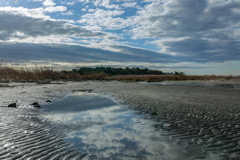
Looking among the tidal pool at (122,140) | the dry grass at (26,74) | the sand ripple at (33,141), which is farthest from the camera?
the dry grass at (26,74)

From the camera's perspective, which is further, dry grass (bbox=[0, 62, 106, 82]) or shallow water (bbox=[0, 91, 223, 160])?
dry grass (bbox=[0, 62, 106, 82])

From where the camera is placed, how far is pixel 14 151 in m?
3.37

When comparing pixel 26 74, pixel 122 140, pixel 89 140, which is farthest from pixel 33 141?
pixel 26 74

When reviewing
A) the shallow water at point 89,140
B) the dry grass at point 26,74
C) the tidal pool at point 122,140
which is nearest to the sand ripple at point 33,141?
the shallow water at point 89,140

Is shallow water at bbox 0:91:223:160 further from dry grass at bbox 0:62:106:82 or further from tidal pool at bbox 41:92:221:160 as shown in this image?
dry grass at bbox 0:62:106:82

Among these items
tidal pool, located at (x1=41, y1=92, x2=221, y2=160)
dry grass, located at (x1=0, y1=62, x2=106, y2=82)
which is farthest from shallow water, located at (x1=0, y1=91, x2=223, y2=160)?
dry grass, located at (x1=0, y1=62, x2=106, y2=82)

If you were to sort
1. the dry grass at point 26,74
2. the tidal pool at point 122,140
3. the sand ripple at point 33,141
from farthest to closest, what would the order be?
the dry grass at point 26,74 < the tidal pool at point 122,140 < the sand ripple at point 33,141

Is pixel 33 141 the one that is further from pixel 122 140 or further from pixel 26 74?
pixel 26 74

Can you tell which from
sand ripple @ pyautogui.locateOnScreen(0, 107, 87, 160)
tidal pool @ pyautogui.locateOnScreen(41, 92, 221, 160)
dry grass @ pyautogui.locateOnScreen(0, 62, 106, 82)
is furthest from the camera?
dry grass @ pyautogui.locateOnScreen(0, 62, 106, 82)

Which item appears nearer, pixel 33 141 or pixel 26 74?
pixel 33 141

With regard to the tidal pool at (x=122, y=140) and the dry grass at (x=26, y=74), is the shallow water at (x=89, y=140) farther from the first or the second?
the dry grass at (x=26, y=74)

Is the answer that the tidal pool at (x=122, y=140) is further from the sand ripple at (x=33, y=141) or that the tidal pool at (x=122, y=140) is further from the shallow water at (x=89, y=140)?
the sand ripple at (x=33, y=141)

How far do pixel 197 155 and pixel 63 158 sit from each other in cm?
260

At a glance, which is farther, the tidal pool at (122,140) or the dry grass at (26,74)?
the dry grass at (26,74)
